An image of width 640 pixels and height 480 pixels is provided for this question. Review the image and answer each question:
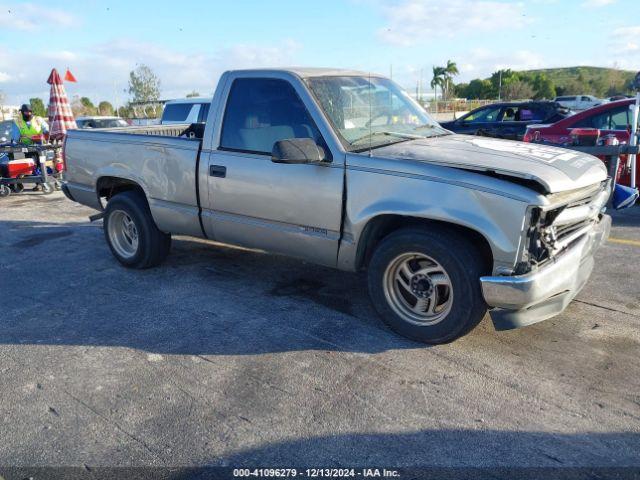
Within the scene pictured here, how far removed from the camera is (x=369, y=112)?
448 centimetres

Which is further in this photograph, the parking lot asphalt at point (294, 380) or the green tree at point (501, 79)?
the green tree at point (501, 79)

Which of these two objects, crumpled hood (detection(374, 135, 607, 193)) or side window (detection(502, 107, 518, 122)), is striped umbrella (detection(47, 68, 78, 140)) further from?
side window (detection(502, 107, 518, 122))

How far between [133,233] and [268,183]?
2268 millimetres

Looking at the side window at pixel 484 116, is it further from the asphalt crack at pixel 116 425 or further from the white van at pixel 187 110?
the asphalt crack at pixel 116 425

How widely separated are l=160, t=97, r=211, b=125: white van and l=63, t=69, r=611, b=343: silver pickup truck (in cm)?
668

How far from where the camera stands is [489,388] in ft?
10.7

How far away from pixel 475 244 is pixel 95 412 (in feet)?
8.71

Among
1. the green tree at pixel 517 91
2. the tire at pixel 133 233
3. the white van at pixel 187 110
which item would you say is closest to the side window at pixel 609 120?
the tire at pixel 133 233

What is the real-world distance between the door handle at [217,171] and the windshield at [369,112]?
3.43ft

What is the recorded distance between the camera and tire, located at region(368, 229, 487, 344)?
11.5ft

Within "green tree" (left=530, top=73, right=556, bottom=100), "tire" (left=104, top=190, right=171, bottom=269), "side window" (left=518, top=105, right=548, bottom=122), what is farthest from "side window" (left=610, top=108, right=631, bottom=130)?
"green tree" (left=530, top=73, right=556, bottom=100)

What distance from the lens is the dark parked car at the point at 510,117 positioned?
13203 millimetres

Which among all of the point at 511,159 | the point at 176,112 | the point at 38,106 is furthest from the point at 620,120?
the point at 38,106

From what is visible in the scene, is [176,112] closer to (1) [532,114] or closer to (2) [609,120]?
(1) [532,114]
